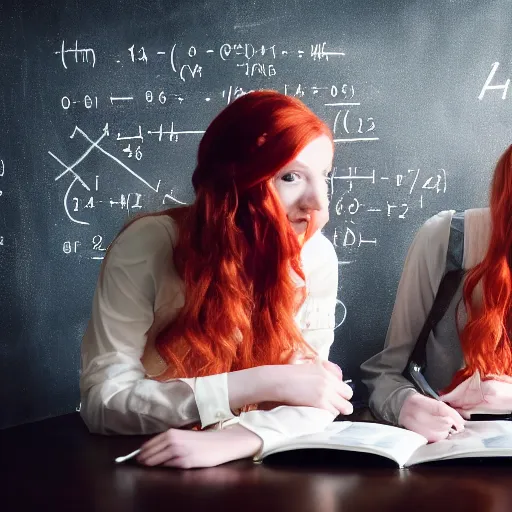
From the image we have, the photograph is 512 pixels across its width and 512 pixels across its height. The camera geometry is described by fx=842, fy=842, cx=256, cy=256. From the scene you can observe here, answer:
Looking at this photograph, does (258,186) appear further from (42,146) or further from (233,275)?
(42,146)

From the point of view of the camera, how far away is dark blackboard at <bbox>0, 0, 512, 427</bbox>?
8.27 feet

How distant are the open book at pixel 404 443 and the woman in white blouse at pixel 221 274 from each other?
188 millimetres

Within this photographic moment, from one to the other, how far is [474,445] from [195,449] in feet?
1.34

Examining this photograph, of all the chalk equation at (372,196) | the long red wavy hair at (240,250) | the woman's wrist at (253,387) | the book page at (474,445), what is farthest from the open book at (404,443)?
the chalk equation at (372,196)

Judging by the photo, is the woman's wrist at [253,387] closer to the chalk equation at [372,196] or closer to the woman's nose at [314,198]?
the woman's nose at [314,198]

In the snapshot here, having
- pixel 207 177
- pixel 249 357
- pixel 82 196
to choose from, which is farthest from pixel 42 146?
pixel 249 357

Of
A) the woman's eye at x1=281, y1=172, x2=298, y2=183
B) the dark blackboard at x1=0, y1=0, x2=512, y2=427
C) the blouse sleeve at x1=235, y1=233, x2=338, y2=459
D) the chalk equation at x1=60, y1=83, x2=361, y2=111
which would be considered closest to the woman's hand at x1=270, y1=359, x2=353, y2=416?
the blouse sleeve at x1=235, y1=233, x2=338, y2=459

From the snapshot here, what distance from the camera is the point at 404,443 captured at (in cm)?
127

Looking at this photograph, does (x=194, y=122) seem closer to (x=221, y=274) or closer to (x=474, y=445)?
(x=221, y=274)

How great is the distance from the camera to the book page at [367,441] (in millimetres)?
1201

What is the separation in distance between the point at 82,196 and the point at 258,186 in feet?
3.77

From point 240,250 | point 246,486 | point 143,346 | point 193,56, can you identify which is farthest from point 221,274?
point 193,56

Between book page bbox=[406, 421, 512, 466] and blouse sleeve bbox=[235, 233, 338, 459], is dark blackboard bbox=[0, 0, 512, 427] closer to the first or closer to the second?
blouse sleeve bbox=[235, 233, 338, 459]

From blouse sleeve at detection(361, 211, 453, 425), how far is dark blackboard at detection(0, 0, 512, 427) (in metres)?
0.68
